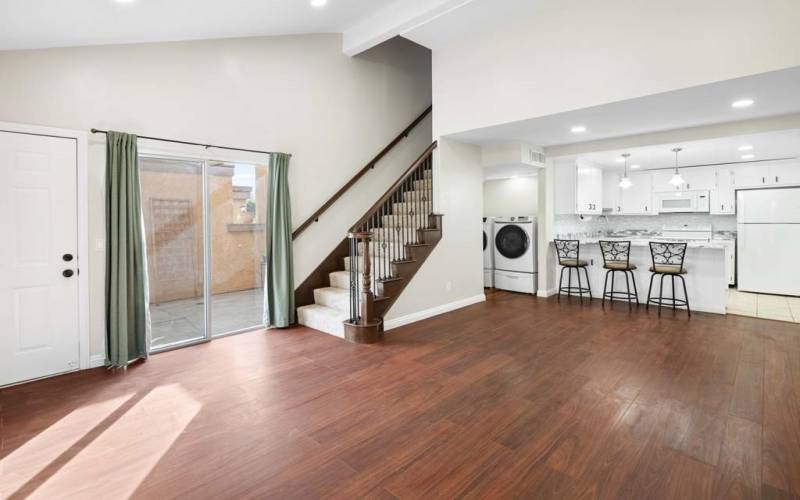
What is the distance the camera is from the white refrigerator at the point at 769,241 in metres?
6.32

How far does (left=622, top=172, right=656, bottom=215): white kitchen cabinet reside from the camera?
8211 millimetres

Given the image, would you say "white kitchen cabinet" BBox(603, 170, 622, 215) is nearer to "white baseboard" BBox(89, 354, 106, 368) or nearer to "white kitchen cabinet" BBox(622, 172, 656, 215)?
"white kitchen cabinet" BBox(622, 172, 656, 215)

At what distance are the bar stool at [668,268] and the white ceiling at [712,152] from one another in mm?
Answer: 1461

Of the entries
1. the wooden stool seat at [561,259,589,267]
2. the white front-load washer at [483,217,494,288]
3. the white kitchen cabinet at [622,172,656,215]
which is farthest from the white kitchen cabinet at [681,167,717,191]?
the white front-load washer at [483,217,494,288]

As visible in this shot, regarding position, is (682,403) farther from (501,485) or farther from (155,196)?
(155,196)

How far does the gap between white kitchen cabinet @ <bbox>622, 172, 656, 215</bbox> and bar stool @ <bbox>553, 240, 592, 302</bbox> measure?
287 centimetres

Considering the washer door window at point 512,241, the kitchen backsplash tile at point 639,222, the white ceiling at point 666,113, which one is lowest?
the washer door window at point 512,241

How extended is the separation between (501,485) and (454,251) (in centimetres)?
388

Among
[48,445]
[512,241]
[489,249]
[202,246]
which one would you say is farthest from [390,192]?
[48,445]

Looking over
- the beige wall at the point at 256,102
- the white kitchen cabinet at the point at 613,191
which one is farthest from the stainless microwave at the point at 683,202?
the beige wall at the point at 256,102

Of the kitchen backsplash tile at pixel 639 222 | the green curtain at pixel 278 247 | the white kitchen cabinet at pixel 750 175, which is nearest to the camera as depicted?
the green curtain at pixel 278 247

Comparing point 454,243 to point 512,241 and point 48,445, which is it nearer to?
point 512,241

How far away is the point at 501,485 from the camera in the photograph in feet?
6.37

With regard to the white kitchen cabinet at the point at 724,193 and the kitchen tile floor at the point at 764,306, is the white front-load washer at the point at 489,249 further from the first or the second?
the white kitchen cabinet at the point at 724,193
